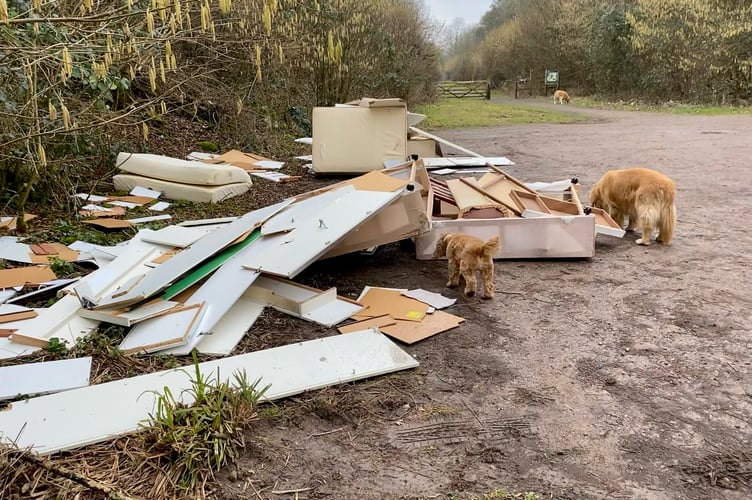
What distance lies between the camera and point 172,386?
2.46 m

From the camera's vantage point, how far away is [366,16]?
39.5 feet

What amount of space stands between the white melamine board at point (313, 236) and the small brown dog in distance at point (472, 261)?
23.1 inches

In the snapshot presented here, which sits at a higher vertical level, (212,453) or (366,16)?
(366,16)

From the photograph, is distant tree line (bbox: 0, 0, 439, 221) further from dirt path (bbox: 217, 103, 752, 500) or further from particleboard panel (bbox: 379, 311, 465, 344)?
dirt path (bbox: 217, 103, 752, 500)

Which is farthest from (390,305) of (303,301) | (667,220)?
Result: (667,220)

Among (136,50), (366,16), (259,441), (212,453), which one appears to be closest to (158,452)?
(212,453)

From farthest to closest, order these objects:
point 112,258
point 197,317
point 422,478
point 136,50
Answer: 1. point 112,258
2. point 136,50
3. point 197,317
4. point 422,478

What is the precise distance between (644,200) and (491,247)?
6.09 ft

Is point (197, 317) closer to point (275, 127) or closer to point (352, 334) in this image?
point (352, 334)

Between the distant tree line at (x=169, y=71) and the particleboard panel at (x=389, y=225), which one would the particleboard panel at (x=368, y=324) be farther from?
the distant tree line at (x=169, y=71)

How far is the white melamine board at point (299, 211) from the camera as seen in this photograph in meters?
3.80

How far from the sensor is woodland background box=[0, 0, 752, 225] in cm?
351

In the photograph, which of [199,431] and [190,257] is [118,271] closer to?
[190,257]

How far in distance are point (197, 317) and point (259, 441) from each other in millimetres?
1063
